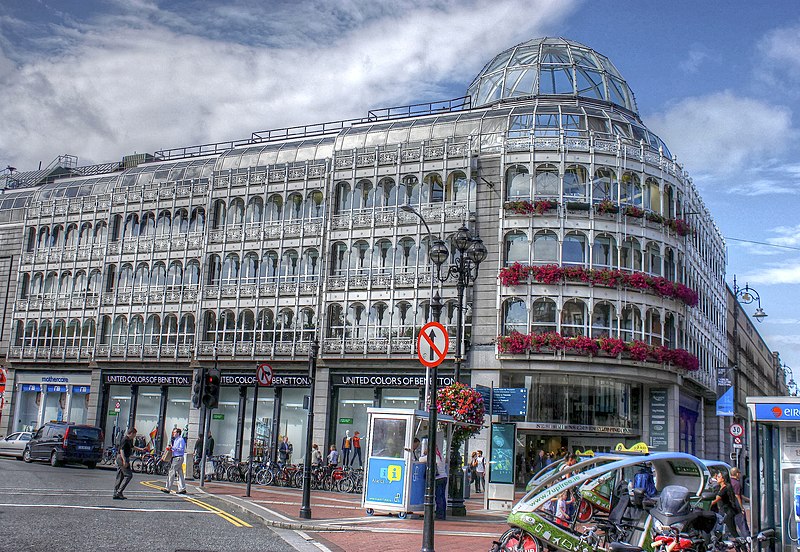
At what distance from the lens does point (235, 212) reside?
4984 centimetres

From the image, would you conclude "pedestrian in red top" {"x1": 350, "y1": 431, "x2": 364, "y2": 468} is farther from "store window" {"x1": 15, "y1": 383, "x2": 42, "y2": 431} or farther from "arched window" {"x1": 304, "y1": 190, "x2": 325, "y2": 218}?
"store window" {"x1": 15, "y1": 383, "x2": 42, "y2": 431}

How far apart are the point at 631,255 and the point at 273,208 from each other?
19.3 meters

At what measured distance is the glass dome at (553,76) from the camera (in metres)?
46.6

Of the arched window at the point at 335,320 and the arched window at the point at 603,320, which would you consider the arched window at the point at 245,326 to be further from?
the arched window at the point at 603,320

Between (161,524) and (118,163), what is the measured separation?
155 ft

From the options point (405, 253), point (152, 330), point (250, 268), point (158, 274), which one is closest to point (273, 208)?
point (250, 268)

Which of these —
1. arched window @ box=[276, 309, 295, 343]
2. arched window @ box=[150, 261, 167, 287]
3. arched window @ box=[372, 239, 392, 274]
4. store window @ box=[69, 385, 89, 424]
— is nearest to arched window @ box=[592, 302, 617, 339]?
arched window @ box=[372, 239, 392, 274]

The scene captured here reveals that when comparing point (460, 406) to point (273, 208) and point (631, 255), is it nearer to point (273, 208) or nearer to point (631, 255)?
point (631, 255)

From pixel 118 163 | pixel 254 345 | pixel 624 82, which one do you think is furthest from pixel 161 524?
pixel 118 163

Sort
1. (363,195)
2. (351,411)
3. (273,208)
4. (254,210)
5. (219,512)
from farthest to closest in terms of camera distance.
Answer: (254,210), (273,208), (363,195), (351,411), (219,512)

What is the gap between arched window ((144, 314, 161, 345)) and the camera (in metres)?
50.6

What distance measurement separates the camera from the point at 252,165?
50562mm

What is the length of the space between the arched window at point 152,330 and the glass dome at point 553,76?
21.8m

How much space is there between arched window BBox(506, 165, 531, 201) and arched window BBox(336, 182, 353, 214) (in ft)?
28.5
